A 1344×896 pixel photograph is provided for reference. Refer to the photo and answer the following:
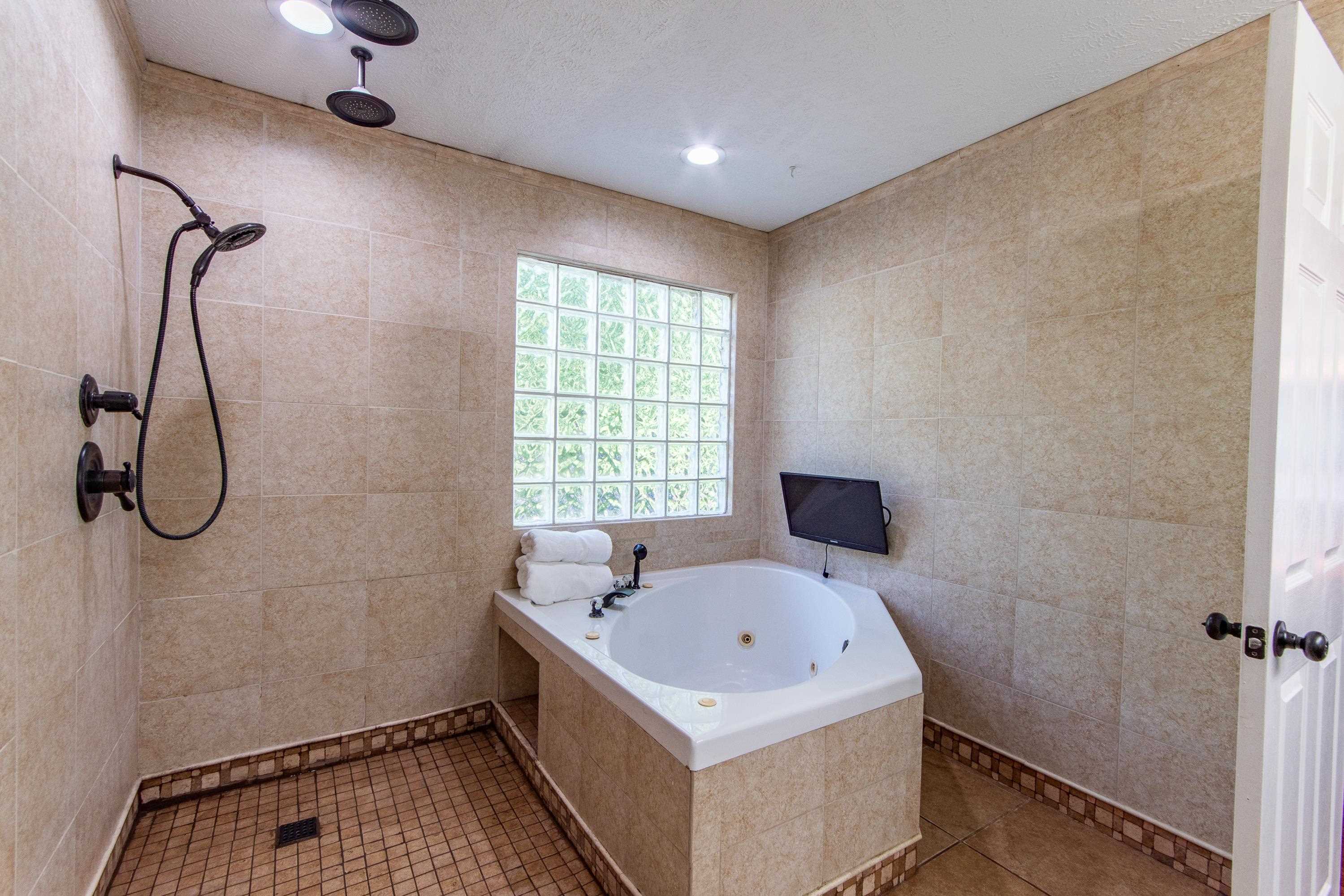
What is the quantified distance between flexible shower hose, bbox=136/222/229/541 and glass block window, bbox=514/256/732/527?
1080 mm

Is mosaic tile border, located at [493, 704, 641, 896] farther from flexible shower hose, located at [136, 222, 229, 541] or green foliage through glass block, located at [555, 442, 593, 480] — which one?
flexible shower hose, located at [136, 222, 229, 541]

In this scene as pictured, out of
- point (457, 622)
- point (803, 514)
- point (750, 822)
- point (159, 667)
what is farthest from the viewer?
point (803, 514)

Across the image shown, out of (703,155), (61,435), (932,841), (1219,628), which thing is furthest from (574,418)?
(1219,628)

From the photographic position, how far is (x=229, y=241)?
176cm

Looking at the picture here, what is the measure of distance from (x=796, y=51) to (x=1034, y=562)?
1.91 m

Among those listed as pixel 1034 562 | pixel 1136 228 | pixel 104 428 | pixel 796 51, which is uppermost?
pixel 796 51

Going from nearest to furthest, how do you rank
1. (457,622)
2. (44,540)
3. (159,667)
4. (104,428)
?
(44,540) → (104,428) → (159,667) → (457,622)

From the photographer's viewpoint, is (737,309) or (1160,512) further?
(737,309)

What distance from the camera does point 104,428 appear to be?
1.64m

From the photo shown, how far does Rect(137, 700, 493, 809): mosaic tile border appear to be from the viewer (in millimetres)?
2064

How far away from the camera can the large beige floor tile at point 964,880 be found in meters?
1.74

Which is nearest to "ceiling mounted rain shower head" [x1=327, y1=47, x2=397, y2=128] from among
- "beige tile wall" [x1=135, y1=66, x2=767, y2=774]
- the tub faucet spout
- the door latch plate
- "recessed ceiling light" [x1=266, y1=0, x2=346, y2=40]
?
"recessed ceiling light" [x1=266, y1=0, x2=346, y2=40]

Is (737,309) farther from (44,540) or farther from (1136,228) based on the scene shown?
(44,540)

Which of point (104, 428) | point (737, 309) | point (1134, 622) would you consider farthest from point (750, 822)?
point (737, 309)
